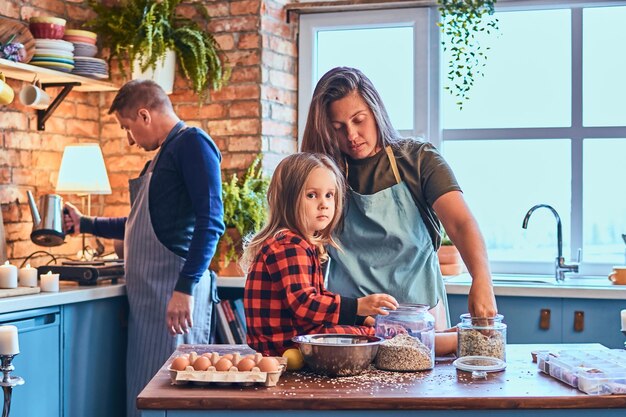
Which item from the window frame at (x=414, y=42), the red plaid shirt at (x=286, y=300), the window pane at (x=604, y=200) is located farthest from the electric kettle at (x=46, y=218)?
the window pane at (x=604, y=200)

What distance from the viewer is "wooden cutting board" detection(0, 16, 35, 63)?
3852 mm

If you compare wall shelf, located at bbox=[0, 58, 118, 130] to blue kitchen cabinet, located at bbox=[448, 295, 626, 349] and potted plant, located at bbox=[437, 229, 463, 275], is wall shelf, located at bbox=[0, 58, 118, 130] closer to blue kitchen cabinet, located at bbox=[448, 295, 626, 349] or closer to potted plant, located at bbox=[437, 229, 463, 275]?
potted plant, located at bbox=[437, 229, 463, 275]

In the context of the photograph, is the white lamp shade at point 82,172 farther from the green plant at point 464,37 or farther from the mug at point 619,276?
the mug at point 619,276

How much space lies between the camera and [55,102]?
421 cm

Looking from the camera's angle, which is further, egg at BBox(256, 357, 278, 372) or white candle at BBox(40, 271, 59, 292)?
white candle at BBox(40, 271, 59, 292)

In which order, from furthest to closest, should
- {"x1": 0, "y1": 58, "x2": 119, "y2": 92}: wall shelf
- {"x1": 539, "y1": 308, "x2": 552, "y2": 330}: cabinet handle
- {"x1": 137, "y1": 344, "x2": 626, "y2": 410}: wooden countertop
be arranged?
1. {"x1": 539, "y1": 308, "x2": 552, "y2": 330}: cabinet handle
2. {"x1": 0, "y1": 58, "x2": 119, "y2": 92}: wall shelf
3. {"x1": 137, "y1": 344, "x2": 626, "y2": 410}: wooden countertop

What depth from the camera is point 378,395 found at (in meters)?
1.82

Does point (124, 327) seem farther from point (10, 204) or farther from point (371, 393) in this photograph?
point (371, 393)

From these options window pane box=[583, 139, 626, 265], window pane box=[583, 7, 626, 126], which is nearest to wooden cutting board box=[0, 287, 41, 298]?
window pane box=[583, 139, 626, 265]

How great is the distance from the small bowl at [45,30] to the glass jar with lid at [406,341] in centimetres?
254

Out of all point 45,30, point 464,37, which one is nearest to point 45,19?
point 45,30

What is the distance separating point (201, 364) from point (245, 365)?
94 millimetres

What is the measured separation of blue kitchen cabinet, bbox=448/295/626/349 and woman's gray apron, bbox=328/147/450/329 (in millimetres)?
1397

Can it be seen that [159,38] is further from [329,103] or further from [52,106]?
[329,103]
